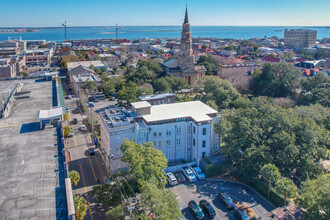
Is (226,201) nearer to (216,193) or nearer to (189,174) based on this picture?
(216,193)

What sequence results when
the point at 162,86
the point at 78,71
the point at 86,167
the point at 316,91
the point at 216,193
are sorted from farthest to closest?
the point at 78,71
the point at 162,86
the point at 316,91
the point at 86,167
the point at 216,193

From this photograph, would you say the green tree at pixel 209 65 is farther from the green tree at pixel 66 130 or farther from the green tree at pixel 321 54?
the green tree at pixel 321 54

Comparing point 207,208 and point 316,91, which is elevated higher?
point 316,91

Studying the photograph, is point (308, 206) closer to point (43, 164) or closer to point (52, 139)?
point (43, 164)

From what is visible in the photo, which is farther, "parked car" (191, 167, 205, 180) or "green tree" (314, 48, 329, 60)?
"green tree" (314, 48, 329, 60)

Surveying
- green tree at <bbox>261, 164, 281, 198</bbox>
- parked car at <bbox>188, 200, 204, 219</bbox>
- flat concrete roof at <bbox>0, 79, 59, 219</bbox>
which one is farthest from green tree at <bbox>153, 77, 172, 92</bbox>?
parked car at <bbox>188, 200, 204, 219</bbox>

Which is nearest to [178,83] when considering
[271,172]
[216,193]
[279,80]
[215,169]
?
[279,80]

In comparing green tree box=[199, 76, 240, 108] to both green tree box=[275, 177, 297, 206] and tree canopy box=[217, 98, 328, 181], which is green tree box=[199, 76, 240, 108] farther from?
green tree box=[275, 177, 297, 206]

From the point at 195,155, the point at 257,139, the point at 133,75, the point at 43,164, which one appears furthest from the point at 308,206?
the point at 133,75
